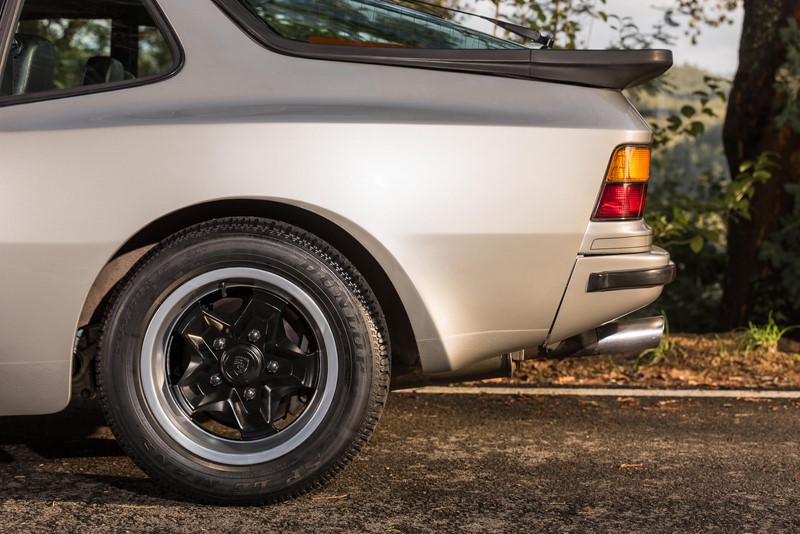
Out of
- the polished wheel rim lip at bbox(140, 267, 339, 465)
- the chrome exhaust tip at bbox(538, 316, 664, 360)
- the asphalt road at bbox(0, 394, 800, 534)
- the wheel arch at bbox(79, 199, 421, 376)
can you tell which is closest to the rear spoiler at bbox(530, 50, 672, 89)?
the wheel arch at bbox(79, 199, 421, 376)

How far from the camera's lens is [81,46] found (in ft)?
11.4

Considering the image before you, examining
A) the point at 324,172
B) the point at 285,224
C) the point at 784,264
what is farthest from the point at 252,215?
the point at 784,264

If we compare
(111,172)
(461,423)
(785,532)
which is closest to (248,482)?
(111,172)

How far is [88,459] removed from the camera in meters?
3.56

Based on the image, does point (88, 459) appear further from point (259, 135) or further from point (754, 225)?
point (754, 225)

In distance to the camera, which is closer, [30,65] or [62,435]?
[30,65]

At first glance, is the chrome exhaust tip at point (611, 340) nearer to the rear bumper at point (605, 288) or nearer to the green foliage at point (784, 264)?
the rear bumper at point (605, 288)

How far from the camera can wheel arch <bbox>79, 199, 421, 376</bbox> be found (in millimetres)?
3104

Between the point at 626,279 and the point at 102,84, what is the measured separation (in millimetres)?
1707

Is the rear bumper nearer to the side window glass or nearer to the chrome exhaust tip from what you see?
the chrome exhaust tip

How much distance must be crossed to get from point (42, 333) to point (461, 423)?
5.77ft

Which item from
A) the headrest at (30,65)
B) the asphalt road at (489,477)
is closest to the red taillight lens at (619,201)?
the asphalt road at (489,477)

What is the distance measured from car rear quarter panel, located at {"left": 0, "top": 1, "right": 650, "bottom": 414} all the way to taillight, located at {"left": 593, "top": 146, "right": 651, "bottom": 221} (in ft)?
0.15

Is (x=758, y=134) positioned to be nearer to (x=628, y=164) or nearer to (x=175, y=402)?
(x=628, y=164)
